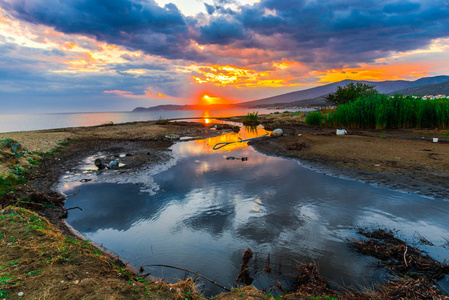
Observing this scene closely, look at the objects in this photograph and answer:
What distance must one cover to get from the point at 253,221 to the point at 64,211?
18.5 feet

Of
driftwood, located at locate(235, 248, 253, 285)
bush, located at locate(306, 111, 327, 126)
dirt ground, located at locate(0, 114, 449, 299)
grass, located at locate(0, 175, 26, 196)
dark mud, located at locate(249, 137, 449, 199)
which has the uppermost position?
bush, located at locate(306, 111, 327, 126)

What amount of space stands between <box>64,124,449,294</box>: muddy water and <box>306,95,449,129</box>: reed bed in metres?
14.4

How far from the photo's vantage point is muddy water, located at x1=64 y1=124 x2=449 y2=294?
4133mm

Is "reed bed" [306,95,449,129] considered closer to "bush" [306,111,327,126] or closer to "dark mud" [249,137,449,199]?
"bush" [306,111,327,126]

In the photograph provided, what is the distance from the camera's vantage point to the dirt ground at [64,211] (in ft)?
9.37

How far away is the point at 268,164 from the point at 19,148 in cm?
1283

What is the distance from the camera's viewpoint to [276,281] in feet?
12.0

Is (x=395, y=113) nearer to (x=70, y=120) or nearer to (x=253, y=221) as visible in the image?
(x=253, y=221)

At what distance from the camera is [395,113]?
715 inches

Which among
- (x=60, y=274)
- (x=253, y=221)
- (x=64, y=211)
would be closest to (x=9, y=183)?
(x=64, y=211)

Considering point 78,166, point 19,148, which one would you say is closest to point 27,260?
point 78,166

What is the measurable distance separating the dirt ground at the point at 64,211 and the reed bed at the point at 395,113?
1.88m

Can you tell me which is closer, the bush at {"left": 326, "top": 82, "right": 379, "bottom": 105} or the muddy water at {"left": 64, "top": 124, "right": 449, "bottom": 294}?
the muddy water at {"left": 64, "top": 124, "right": 449, "bottom": 294}

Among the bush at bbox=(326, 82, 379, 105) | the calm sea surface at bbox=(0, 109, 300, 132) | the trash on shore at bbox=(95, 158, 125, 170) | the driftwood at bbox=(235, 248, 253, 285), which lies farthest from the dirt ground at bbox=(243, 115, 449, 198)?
the calm sea surface at bbox=(0, 109, 300, 132)
